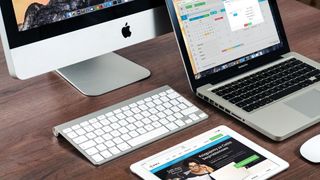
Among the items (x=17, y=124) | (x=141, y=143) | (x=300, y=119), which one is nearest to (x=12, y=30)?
(x=17, y=124)

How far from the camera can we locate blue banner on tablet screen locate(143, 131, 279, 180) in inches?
37.5

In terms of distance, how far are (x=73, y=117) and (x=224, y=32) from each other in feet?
1.34

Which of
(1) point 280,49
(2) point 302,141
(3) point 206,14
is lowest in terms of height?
(2) point 302,141

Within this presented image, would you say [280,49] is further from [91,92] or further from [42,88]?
[42,88]

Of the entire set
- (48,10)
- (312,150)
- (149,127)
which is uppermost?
(48,10)

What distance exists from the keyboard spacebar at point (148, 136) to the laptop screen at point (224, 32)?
7.2 inches

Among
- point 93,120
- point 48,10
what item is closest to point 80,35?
point 48,10

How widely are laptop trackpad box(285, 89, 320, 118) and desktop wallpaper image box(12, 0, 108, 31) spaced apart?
504 millimetres

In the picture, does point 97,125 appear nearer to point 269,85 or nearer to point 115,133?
point 115,133

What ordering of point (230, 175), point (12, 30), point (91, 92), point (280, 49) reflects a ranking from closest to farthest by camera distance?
point (230, 175) < point (12, 30) < point (91, 92) < point (280, 49)

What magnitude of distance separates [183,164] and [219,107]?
22 centimetres

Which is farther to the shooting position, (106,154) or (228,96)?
(228,96)

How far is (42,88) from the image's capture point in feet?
4.10

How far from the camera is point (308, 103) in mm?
1149
